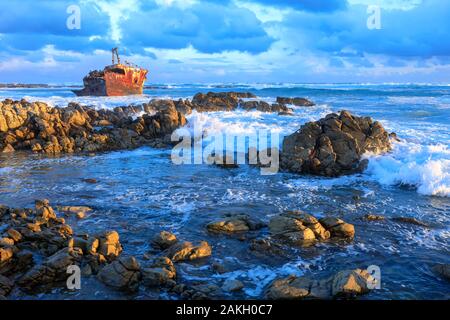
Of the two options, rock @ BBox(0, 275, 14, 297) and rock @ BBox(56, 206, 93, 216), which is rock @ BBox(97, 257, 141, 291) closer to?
rock @ BBox(0, 275, 14, 297)

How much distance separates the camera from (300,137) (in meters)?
16.2

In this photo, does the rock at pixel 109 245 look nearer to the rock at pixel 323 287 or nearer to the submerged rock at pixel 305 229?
the rock at pixel 323 287

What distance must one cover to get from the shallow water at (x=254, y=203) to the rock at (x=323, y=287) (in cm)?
23

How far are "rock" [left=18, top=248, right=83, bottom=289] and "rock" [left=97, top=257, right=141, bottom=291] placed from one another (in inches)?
25.4

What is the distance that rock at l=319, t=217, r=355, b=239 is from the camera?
9.01 metres

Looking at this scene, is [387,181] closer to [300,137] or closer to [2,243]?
[300,137]

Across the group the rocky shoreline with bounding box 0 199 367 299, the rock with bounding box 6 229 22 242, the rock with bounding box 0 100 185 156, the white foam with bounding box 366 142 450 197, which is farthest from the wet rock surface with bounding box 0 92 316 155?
the rock with bounding box 6 229 22 242

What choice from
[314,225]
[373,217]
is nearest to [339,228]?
[314,225]

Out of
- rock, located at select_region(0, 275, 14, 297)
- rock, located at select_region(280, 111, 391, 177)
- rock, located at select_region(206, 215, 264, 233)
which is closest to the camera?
rock, located at select_region(0, 275, 14, 297)

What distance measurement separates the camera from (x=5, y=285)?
6.53 m

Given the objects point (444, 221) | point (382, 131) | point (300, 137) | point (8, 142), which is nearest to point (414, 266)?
point (444, 221)

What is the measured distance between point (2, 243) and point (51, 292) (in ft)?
6.29

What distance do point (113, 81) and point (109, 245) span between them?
40627 mm

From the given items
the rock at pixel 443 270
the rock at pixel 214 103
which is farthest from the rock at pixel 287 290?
the rock at pixel 214 103
